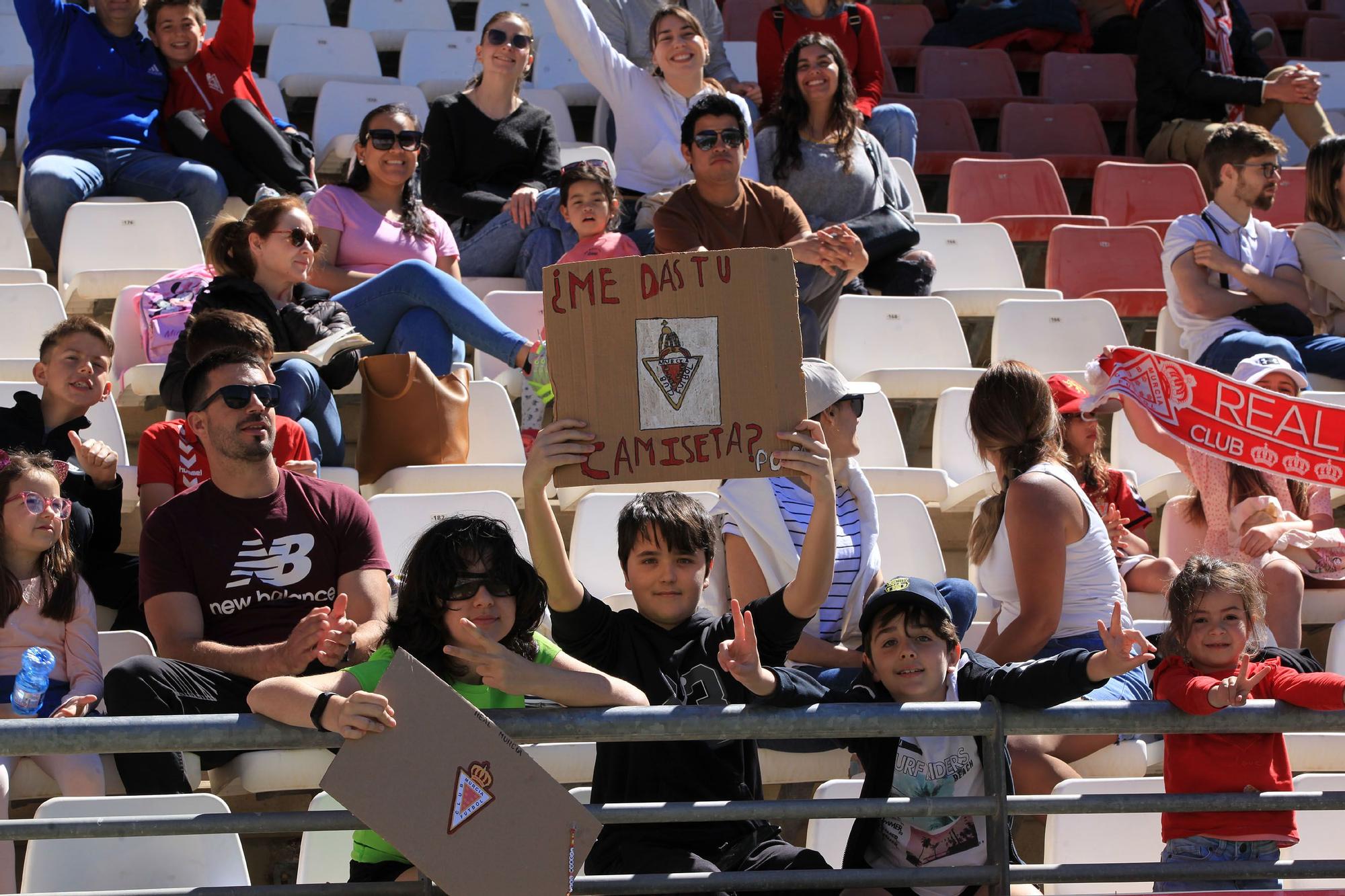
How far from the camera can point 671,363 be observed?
2.79 m

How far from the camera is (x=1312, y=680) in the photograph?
8.79 feet

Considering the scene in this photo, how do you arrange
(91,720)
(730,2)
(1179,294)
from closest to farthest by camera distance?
(91,720), (1179,294), (730,2)

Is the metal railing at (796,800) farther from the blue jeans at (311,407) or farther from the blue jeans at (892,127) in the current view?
the blue jeans at (892,127)

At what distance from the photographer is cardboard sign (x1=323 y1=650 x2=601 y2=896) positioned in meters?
2.41

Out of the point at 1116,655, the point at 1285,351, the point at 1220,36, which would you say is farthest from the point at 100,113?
the point at 1220,36

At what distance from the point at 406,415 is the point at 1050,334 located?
7.28ft

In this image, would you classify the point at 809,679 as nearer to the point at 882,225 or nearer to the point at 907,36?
the point at 882,225

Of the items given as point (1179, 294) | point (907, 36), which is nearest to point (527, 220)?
point (1179, 294)

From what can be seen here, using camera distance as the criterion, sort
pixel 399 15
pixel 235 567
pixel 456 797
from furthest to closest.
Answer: pixel 399 15 < pixel 235 567 < pixel 456 797

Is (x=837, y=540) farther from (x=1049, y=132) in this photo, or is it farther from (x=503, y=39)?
(x=1049, y=132)

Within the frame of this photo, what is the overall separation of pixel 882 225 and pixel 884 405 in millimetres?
995

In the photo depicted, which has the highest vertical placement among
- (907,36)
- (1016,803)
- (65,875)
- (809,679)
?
(907,36)

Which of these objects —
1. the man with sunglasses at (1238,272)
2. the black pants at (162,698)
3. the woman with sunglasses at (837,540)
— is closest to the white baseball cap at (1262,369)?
the man with sunglasses at (1238,272)

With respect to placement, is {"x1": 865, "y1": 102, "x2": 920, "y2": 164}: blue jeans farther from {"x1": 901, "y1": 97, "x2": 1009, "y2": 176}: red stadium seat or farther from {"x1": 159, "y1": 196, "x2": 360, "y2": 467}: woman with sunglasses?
{"x1": 159, "y1": 196, "x2": 360, "y2": 467}: woman with sunglasses
